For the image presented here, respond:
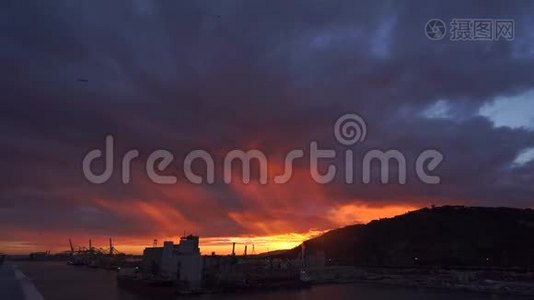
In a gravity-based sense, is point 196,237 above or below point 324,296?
above

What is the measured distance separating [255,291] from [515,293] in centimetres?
4673

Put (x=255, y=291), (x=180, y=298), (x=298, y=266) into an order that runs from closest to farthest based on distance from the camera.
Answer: (x=180, y=298) → (x=255, y=291) → (x=298, y=266)

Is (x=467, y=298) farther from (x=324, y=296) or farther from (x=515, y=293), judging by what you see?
(x=324, y=296)

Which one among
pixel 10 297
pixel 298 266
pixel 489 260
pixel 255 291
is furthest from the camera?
pixel 489 260

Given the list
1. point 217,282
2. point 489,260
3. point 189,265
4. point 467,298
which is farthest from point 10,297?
point 489,260

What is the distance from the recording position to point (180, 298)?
93.4 metres

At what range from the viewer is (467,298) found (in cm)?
9562

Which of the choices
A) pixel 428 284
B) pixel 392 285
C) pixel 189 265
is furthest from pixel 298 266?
pixel 189 265

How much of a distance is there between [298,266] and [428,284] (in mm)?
32621

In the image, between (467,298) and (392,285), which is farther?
(392,285)

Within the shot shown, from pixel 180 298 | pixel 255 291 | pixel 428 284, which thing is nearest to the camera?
pixel 180 298

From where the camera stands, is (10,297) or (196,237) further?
(196,237)

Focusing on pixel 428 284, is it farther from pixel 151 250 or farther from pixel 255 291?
pixel 151 250

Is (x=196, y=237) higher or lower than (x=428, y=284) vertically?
higher
